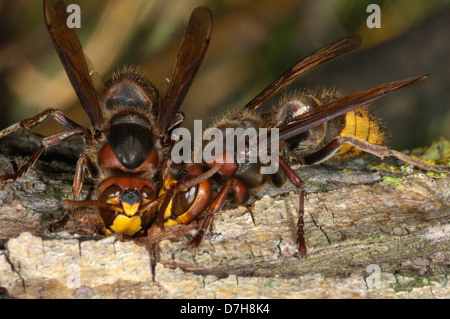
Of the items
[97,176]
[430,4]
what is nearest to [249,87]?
[430,4]

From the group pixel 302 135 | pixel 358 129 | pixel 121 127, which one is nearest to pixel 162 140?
pixel 121 127

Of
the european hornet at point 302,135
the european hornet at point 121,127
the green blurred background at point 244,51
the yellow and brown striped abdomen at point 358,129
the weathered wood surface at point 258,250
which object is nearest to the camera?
the weathered wood surface at point 258,250

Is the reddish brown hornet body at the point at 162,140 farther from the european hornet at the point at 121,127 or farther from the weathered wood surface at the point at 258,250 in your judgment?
the weathered wood surface at the point at 258,250

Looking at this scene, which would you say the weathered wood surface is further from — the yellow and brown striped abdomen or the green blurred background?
the green blurred background

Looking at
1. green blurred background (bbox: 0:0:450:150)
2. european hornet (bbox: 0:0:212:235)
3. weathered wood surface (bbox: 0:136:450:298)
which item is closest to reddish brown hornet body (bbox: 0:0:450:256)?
european hornet (bbox: 0:0:212:235)

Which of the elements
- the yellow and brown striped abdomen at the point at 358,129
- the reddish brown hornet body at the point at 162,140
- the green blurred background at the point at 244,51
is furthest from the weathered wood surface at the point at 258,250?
the green blurred background at the point at 244,51

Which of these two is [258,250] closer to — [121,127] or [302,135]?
[121,127]
